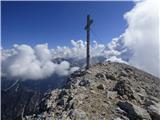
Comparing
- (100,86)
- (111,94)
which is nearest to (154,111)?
(111,94)

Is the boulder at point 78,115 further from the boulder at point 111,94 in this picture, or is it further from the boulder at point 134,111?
the boulder at point 111,94

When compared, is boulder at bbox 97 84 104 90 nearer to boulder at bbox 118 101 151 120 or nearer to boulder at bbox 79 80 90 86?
boulder at bbox 79 80 90 86

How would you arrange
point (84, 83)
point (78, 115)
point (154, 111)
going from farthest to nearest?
point (84, 83), point (154, 111), point (78, 115)

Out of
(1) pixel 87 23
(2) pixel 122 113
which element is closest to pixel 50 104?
(2) pixel 122 113

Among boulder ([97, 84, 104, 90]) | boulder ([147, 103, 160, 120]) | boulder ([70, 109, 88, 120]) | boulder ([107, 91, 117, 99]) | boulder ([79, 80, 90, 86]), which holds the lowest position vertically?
boulder ([147, 103, 160, 120])

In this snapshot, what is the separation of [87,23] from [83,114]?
19.0 metres

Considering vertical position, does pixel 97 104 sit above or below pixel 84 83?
below

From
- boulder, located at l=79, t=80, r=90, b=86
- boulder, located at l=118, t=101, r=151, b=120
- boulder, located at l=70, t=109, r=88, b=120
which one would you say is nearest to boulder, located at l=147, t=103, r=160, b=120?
boulder, located at l=118, t=101, r=151, b=120

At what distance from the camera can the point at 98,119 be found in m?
21.4

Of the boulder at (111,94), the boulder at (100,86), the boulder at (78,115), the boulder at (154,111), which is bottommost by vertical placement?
the boulder at (154,111)

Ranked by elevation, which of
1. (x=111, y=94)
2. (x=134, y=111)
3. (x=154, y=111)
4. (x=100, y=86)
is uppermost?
(x=100, y=86)

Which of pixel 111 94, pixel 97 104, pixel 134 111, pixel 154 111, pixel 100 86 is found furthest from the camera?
pixel 100 86

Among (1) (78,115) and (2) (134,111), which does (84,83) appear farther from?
(1) (78,115)

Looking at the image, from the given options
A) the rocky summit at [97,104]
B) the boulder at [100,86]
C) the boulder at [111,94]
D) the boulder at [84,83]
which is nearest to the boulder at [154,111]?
the rocky summit at [97,104]
